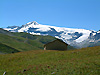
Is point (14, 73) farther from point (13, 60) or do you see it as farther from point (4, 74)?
point (13, 60)

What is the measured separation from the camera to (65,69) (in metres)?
25.3

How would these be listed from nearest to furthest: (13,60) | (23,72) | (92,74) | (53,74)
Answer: (92,74) → (53,74) → (23,72) → (13,60)

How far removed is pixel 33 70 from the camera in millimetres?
27234

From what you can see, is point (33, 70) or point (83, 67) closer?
point (83, 67)

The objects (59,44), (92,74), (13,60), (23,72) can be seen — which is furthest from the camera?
(59,44)

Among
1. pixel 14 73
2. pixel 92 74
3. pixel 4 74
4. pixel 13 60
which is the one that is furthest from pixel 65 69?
pixel 13 60

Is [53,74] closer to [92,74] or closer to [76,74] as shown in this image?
[76,74]

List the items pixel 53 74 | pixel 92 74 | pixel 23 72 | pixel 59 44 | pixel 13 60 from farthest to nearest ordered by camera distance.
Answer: pixel 59 44 → pixel 13 60 → pixel 23 72 → pixel 53 74 → pixel 92 74

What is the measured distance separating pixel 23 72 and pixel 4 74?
4.10m

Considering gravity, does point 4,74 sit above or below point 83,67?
below

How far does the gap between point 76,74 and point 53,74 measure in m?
3.59

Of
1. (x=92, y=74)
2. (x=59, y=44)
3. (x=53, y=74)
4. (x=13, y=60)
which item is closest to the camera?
(x=92, y=74)

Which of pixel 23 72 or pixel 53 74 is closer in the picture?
pixel 53 74

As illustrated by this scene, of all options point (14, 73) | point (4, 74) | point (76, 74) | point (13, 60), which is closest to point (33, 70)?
point (14, 73)
